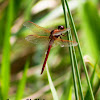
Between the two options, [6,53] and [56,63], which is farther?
[56,63]

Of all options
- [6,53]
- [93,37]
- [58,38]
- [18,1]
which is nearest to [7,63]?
[6,53]

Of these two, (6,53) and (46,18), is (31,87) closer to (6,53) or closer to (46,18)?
(46,18)

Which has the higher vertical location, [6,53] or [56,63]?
[6,53]

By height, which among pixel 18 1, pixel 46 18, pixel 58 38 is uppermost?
pixel 18 1

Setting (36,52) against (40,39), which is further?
(36,52)

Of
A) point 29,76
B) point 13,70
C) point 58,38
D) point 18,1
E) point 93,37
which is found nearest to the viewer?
point 58,38

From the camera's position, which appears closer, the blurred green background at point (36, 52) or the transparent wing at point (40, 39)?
the transparent wing at point (40, 39)

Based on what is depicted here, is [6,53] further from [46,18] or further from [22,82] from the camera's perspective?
[46,18]

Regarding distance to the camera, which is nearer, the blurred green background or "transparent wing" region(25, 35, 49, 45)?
"transparent wing" region(25, 35, 49, 45)

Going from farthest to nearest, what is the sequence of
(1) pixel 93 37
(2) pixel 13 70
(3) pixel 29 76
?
1. (2) pixel 13 70
2. (3) pixel 29 76
3. (1) pixel 93 37
